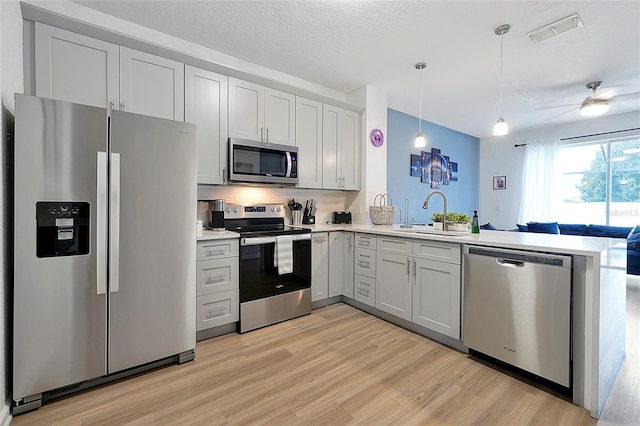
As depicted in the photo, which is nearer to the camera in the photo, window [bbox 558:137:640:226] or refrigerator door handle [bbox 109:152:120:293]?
refrigerator door handle [bbox 109:152:120:293]

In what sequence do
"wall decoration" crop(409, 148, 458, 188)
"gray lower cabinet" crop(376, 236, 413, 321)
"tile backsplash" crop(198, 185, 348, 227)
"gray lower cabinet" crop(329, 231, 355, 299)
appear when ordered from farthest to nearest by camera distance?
"wall decoration" crop(409, 148, 458, 188)
"gray lower cabinet" crop(329, 231, 355, 299)
"tile backsplash" crop(198, 185, 348, 227)
"gray lower cabinet" crop(376, 236, 413, 321)

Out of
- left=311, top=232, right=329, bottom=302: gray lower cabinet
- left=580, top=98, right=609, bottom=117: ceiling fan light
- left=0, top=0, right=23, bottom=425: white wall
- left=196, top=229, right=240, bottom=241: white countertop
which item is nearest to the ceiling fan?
left=580, top=98, right=609, bottom=117: ceiling fan light

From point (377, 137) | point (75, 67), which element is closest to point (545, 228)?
point (377, 137)

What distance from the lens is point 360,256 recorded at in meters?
3.24

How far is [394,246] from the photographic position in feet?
9.26

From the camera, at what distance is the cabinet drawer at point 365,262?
121 inches

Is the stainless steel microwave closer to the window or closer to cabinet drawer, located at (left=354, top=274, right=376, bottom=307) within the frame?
cabinet drawer, located at (left=354, top=274, right=376, bottom=307)

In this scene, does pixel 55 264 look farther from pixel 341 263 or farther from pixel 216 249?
pixel 341 263

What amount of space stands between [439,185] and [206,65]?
14.7 ft

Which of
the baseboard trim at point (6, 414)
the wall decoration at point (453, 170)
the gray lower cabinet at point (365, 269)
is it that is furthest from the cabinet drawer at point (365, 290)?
the wall decoration at point (453, 170)

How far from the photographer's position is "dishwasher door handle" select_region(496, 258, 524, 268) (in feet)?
6.29

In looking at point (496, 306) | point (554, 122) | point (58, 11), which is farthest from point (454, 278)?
point (554, 122)

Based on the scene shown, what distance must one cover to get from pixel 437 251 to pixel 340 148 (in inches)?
75.7

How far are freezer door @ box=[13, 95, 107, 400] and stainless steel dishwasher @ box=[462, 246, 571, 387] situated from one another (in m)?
2.49
